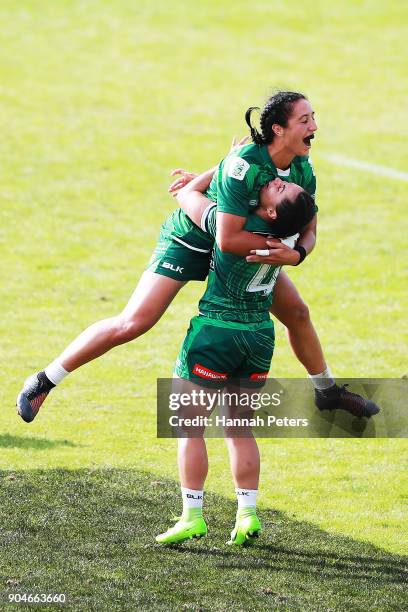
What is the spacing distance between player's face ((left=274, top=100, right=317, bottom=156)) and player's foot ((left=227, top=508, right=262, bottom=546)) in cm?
218

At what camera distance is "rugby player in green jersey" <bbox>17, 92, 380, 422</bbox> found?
6.54 meters

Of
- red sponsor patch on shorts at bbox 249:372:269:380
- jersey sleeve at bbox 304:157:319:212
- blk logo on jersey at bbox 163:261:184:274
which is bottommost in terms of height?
red sponsor patch on shorts at bbox 249:372:269:380

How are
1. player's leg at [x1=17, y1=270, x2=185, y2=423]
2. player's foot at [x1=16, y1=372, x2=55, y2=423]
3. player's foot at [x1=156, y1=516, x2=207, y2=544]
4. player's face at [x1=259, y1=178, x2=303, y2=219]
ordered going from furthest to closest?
player's foot at [x1=16, y1=372, x2=55, y2=423] < player's leg at [x1=17, y1=270, x2=185, y2=423] < player's foot at [x1=156, y1=516, x2=207, y2=544] < player's face at [x1=259, y1=178, x2=303, y2=219]

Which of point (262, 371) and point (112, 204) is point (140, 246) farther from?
point (262, 371)

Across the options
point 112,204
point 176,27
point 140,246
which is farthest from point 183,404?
point 176,27

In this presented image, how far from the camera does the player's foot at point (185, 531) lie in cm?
687

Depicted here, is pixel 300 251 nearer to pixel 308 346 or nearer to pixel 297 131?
pixel 297 131

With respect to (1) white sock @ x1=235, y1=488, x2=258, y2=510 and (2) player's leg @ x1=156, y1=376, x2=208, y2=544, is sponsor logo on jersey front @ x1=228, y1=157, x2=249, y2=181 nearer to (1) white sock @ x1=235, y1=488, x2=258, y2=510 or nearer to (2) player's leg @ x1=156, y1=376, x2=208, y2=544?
(2) player's leg @ x1=156, y1=376, x2=208, y2=544

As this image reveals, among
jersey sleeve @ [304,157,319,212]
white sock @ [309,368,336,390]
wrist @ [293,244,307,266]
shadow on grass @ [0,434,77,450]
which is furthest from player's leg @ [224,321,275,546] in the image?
shadow on grass @ [0,434,77,450]

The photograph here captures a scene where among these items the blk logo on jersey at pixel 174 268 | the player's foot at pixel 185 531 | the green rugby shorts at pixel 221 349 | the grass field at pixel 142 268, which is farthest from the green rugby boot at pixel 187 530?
the blk logo on jersey at pixel 174 268

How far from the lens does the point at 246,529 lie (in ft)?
23.0

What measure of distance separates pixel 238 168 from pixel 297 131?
0.43 meters

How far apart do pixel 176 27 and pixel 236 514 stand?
1926cm

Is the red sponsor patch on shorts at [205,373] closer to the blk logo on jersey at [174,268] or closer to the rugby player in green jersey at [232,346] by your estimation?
the rugby player in green jersey at [232,346]
